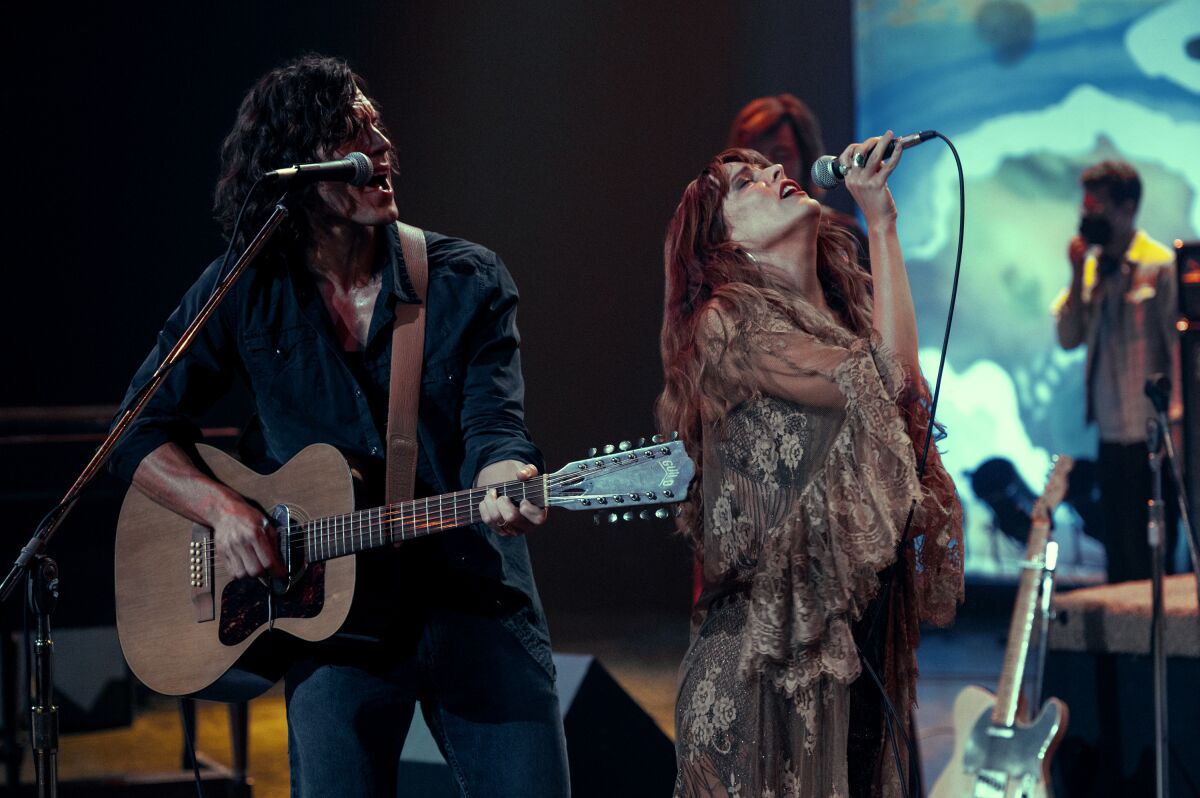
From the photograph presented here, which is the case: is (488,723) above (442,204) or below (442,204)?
below

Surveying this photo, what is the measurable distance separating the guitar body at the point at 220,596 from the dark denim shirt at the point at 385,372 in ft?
0.23

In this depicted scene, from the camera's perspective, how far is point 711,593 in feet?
7.68

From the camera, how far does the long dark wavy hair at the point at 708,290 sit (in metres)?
2.36

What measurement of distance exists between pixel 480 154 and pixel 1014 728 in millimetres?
4843

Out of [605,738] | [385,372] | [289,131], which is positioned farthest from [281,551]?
[605,738]

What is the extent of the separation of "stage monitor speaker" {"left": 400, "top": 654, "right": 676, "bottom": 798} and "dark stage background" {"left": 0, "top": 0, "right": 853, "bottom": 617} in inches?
156

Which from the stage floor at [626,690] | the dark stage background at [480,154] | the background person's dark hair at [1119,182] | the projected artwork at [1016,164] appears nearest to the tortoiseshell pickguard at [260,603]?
the stage floor at [626,690]

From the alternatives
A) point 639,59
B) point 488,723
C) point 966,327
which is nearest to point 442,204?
point 639,59

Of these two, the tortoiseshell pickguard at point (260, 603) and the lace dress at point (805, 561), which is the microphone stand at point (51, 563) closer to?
the tortoiseshell pickguard at point (260, 603)

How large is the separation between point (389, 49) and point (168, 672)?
Answer: 17.1 feet

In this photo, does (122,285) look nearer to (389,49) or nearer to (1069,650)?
(389,49)

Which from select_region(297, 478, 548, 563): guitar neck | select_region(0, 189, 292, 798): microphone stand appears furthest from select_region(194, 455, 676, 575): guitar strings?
select_region(0, 189, 292, 798): microphone stand

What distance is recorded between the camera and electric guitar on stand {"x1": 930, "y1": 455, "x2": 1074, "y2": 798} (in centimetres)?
379

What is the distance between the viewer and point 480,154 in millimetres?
7516
